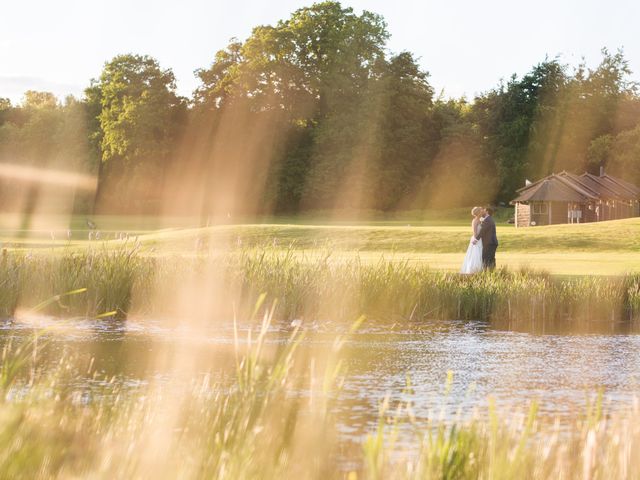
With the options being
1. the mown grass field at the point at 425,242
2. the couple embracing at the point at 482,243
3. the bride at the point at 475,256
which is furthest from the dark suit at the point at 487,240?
the mown grass field at the point at 425,242

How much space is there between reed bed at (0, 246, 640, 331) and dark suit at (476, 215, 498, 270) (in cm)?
284

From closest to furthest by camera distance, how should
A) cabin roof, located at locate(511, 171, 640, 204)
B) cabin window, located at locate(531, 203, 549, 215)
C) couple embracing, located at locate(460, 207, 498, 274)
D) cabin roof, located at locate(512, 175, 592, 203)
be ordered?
1. couple embracing, located at locate(460, 207, 498, 274)
2. cabin roof, located at locate(512, 175, 592, 203)
3. cabin roof, located at locate(511, 171, 640, 204)
4. cabin window, located at locate(531, 203, 549, 215)

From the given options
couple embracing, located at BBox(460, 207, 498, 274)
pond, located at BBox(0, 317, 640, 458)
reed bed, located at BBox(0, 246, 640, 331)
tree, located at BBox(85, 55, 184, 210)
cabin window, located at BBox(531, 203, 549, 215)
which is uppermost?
tree, located at BBox(85, 55, 184, 210)

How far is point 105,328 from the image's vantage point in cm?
1516

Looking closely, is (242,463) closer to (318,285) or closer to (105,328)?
(105,328)

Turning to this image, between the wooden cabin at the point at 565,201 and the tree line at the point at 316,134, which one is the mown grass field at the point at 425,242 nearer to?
the wooden cabin at the point at 565,201

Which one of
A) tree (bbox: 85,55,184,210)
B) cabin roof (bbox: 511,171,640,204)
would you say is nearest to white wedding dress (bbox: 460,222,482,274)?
cabin roof (bbox: 511,171,640,204)

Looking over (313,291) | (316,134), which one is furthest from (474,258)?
(316,134)

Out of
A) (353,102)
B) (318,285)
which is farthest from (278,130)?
(318,285)

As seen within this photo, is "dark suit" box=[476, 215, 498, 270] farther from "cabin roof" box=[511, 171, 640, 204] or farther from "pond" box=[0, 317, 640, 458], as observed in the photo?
"cabin roof" box=[511, 171, 640, 204]

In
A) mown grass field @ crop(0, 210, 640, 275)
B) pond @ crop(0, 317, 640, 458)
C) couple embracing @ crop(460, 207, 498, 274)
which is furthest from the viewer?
mown grass field @ crop(0, 210, 640, 275)

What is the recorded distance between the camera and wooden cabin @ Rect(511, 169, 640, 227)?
65.5m

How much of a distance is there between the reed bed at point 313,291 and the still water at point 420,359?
0.63 meters

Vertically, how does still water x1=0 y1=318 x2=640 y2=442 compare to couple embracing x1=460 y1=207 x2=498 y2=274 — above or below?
below
